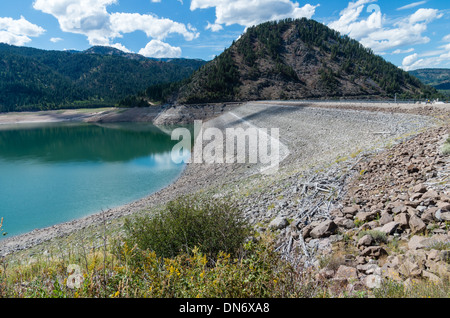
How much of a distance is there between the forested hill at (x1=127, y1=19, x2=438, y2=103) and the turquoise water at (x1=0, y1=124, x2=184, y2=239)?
49.4m

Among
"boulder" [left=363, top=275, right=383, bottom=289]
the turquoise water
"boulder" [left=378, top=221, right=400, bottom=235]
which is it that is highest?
"boulder" [left=378, top=221, right=400, bottom=235]

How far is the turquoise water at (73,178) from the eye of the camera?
18406mm

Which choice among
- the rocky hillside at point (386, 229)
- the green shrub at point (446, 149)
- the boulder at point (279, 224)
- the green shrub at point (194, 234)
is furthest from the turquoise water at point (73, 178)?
the green shrub at point (446, 149)

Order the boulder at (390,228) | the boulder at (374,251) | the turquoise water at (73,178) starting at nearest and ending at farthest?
the boulder at (374,251) → the boulder at (390,228) → the turquoise water at (73,178)

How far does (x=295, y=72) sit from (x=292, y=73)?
4.84 metres

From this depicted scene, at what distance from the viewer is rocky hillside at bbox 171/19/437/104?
296 ft

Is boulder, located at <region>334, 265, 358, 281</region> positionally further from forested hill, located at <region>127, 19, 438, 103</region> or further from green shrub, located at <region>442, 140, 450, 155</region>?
forested hill, located at <region>127, 19, 438, 103</region>

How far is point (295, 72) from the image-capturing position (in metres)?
103

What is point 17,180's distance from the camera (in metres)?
26.7

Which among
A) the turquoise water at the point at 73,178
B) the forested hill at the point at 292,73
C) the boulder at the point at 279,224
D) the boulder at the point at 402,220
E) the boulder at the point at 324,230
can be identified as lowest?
the turquoise water at the point at 73,178

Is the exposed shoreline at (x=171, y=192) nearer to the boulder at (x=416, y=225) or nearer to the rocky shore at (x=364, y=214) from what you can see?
the rocky shore at (x=364, y=214)

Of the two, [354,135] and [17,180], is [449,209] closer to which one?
[354,135]

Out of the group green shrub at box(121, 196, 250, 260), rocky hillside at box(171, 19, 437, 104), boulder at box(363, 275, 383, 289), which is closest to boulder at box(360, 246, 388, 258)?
boulder at box(363, 275, 383, 289)
